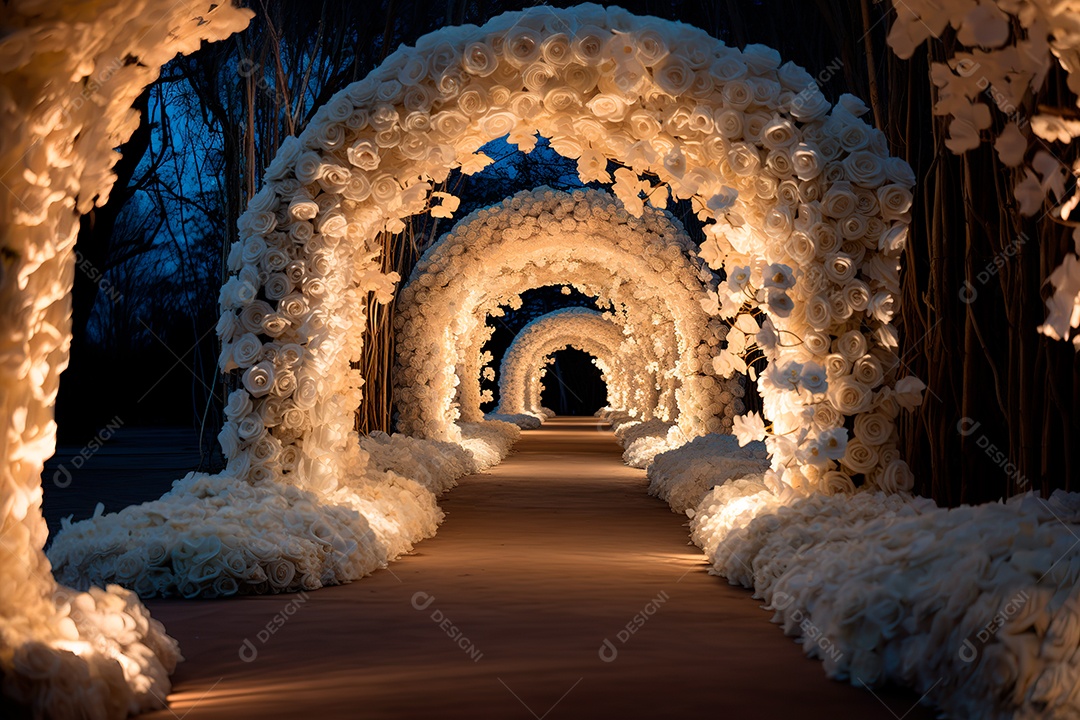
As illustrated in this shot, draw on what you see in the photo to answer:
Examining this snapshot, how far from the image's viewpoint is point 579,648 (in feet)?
11.5

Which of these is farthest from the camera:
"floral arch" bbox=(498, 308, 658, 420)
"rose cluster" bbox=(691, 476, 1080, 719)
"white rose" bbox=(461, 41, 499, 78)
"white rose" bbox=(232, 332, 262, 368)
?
"floral arch" bbox=(498, 308, 658, 420)

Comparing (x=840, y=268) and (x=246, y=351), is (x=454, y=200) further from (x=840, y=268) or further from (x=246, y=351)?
(x=840, y=268)

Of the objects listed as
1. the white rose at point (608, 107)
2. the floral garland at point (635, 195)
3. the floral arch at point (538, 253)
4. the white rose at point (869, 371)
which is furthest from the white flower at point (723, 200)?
the floral arch at point (538, 253)

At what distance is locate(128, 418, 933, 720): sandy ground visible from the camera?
9.20 feet

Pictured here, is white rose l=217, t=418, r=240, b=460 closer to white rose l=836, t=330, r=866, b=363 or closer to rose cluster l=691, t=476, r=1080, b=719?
rose cluster l=691, t=476, r=1080, b=719

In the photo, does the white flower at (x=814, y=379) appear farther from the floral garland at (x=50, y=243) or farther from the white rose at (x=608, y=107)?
the floral garland at (x=50, y=243)

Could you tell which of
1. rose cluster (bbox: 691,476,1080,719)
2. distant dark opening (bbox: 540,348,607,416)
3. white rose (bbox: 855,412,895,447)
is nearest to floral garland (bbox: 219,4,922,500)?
white rose (bbox: 855,412,895,447)

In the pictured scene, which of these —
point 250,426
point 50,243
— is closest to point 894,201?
point 250,426

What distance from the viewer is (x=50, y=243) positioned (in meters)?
2.62

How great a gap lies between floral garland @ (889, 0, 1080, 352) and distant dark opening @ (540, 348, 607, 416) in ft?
133

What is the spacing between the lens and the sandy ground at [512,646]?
9.20 feet

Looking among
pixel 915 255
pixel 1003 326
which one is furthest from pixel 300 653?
pixel 915 255

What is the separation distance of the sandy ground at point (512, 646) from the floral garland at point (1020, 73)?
4.05ft

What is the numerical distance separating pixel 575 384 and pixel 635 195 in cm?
3717
